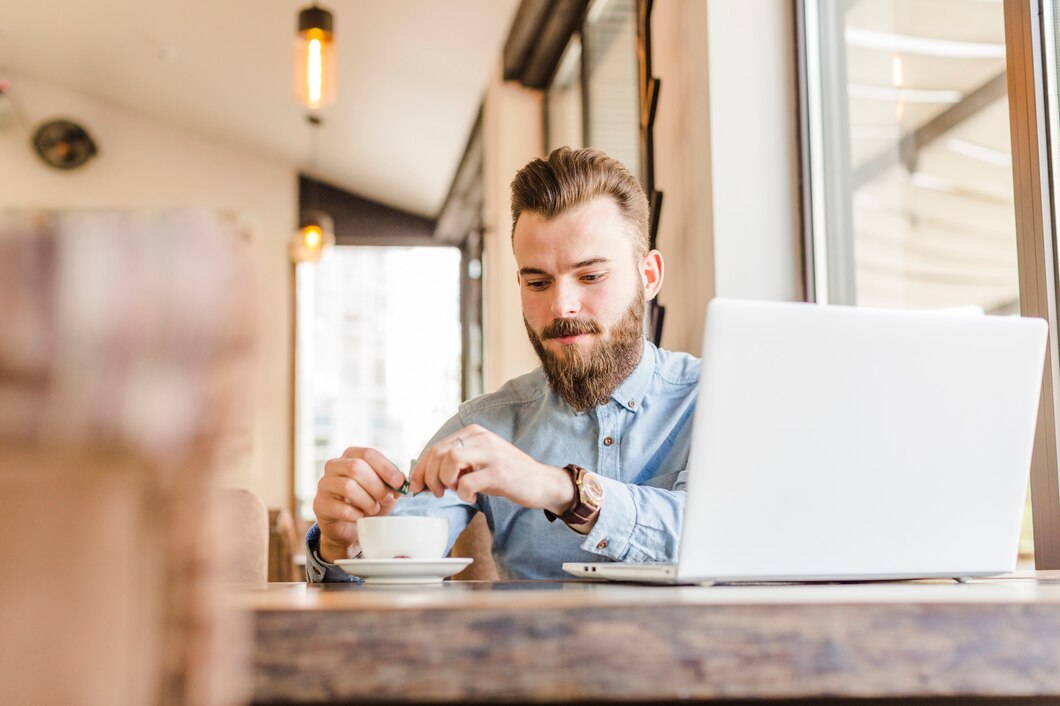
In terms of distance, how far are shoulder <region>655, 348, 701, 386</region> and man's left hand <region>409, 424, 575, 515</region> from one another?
59 cm

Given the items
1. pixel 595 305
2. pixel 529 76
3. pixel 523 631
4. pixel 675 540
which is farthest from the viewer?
pixel 529 76

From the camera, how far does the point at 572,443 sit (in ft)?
5.76

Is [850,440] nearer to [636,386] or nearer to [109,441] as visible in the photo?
[109,441]

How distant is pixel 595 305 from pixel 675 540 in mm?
520

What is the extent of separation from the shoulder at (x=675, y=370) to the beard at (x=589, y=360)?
48 mm

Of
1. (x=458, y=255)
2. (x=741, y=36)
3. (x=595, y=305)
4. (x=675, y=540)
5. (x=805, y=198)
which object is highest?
(x=458, y=255)

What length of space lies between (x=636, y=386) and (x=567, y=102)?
12.4 feet

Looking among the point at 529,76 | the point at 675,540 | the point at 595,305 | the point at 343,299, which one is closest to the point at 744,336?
the point at 675,540

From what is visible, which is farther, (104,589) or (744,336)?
(744,336)

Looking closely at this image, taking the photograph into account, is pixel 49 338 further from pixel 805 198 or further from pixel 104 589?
pixel 805 198

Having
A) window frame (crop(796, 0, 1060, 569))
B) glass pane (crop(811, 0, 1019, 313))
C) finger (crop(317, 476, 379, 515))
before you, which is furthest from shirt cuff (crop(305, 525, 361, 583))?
glass pane (crop(811, 0, 1019, 313))

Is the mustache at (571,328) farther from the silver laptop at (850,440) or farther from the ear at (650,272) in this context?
the silver laptop at (850,440)

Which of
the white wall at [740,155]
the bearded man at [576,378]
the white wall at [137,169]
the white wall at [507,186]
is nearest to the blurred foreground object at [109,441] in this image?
the bearded man at [576,378]

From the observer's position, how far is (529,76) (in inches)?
221
